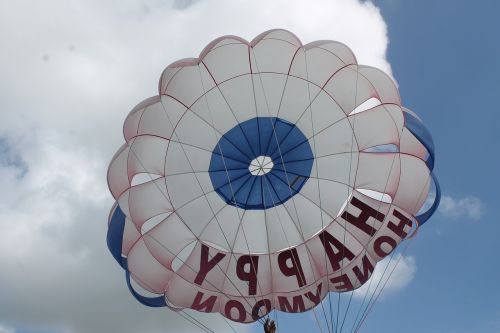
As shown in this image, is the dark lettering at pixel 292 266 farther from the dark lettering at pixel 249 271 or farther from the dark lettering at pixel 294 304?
the dark lettering at pixel 249 271

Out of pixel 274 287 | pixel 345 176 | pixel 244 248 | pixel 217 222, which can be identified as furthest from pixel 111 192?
pixel 345 176

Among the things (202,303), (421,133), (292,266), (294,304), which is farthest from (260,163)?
(421,133)

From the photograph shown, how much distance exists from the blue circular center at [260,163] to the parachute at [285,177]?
27 mm

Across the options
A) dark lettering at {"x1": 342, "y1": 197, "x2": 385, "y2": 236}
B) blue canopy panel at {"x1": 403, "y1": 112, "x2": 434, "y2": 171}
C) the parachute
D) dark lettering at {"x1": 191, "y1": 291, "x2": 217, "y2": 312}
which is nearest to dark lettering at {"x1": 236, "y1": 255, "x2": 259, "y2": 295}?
the parachute

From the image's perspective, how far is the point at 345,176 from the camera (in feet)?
37.4

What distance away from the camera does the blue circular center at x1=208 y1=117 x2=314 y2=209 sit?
1155cm

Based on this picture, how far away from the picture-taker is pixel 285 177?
11844mm

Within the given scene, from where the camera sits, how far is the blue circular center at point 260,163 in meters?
11.5

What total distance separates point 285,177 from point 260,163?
629 mm

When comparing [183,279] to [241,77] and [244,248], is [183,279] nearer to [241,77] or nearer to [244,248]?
[244,248]

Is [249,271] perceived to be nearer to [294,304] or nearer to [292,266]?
[292,266]

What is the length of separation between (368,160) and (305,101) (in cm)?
179

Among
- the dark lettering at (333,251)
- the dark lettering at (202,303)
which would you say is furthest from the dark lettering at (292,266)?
the dark lettering at (202,303)

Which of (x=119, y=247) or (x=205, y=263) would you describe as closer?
(x=205, y=263)
